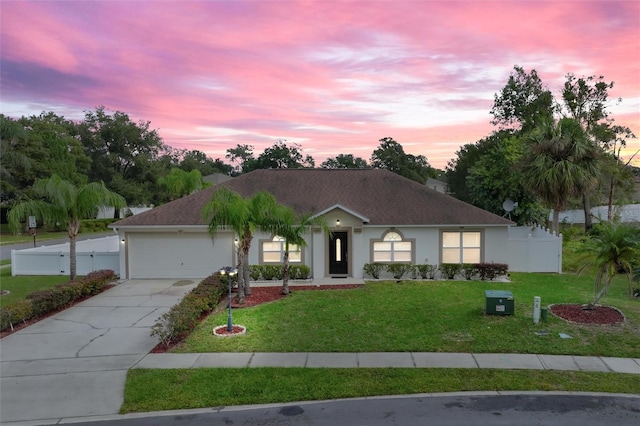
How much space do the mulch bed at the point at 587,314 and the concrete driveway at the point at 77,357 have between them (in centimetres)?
1244

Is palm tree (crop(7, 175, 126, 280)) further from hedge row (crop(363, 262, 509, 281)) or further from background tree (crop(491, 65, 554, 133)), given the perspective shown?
background tree (crop(491, 65, 554, 133))

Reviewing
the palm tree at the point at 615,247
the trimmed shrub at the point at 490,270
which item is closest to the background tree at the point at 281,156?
the trimmed shrub at the point at 490,270

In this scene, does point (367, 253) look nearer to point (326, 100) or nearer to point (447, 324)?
point (447, 324)

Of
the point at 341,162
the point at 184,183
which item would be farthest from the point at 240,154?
the point at 184,183

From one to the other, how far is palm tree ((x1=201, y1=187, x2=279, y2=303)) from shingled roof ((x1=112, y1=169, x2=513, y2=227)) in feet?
13.9

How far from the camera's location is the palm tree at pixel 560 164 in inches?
842

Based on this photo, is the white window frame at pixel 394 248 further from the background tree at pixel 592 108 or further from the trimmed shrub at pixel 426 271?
the background tree at pixel 592 108

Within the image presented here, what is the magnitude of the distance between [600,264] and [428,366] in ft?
23.6

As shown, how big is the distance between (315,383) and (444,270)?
12.8 metres

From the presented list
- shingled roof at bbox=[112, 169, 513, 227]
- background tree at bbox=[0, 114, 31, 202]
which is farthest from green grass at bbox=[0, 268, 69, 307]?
background tree at bbox=[0, 114, 31, 202]

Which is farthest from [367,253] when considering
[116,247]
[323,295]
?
[116,247]

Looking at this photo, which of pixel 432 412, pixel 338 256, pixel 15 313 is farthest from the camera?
pixel 338 256

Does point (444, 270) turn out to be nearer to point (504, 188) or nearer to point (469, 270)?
point (469, 270)

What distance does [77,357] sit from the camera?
414 inches
